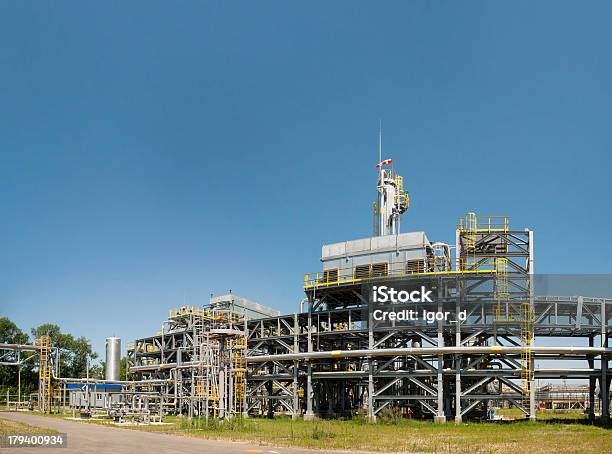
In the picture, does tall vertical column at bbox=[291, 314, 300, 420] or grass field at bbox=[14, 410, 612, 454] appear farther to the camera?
tall vertical column at bbox=[291, 314, 300, 420]

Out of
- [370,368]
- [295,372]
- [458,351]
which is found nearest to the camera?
[458,351]

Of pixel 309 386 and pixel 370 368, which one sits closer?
pixel 370 368

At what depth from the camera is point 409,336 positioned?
4528cm

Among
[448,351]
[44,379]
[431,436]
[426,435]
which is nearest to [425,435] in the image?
[426,435]

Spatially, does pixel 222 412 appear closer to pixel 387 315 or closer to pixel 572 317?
pixel 387 315

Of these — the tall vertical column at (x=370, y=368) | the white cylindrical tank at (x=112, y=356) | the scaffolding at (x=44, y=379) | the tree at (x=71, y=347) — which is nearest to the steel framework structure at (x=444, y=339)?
the tall vertical column at (x=370, y=368)

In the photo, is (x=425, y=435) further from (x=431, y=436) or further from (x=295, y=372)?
(x=295, y=372)

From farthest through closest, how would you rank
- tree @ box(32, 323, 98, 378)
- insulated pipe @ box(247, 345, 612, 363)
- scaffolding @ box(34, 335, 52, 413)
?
1. tree @ box(32, 323, 98, 378)
2. scaffolding @ box(34, 335, 52, 413)
3. insulated pipe @ box(247, 345, 612, 363)

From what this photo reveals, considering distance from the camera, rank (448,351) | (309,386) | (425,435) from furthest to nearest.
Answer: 1. (309,386)
2. (448,351)
3. (425,435)

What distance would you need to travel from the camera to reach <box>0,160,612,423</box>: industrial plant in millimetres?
41500

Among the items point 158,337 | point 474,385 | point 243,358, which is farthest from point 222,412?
point 158,337

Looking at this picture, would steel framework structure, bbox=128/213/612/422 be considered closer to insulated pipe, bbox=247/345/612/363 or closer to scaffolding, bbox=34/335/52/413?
insulated pipe, bbox=247/345/612/363

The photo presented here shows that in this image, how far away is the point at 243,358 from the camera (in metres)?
48.9

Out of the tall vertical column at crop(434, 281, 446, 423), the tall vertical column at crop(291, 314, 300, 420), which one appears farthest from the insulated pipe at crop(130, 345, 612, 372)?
the tall vertical column at crop(291, 314, 300, 420)
